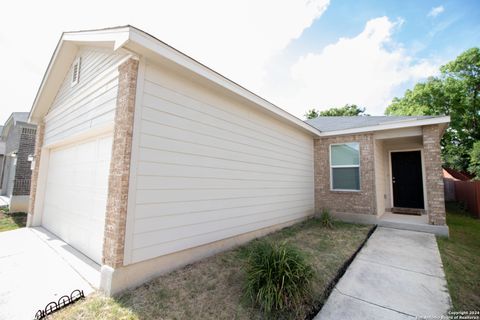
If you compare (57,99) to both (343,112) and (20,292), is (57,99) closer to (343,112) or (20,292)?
(20,292)

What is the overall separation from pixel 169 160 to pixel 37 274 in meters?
2.80

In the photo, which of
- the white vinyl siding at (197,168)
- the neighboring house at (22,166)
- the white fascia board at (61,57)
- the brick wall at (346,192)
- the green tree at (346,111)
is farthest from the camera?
the green tree at (346,111)

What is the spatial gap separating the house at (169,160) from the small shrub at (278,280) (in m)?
1.36

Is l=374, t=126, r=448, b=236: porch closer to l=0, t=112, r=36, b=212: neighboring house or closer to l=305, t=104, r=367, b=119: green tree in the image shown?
l=0, t=112, r=36, b=212: neighboring house

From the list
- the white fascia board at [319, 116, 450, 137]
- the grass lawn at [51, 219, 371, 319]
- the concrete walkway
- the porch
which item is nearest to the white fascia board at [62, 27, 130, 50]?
the grass lawn at [51, 219, 371, 319]

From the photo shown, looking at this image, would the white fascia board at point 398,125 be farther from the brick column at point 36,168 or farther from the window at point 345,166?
the brick column at point 36,168

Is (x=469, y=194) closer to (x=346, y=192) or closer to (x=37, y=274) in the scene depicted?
(x=346, y=192)

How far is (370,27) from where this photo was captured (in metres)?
6.95

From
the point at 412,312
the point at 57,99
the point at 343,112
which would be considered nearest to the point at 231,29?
the point at 57,99

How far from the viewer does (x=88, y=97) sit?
168 inches

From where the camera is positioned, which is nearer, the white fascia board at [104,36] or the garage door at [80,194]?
the white fascia board at [104,36]

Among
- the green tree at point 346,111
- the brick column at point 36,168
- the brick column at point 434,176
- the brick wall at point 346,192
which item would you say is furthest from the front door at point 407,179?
the green tree at point 346,111

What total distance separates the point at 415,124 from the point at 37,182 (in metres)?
11.5

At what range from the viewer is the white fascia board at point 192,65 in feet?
8.97
